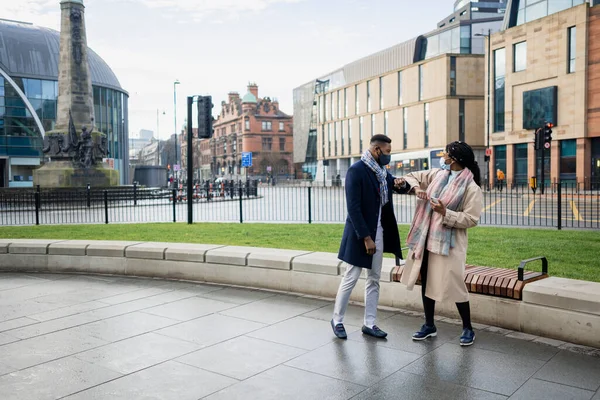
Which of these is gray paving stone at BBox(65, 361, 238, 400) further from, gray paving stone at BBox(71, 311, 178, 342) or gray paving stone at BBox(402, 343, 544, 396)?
gray paving stone at BBox(402, 343, 544, 396)

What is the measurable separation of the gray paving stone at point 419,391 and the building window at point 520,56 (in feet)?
154

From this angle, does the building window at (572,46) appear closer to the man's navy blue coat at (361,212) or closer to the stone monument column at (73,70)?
the stone monument column at (73,70)

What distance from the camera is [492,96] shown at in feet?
164

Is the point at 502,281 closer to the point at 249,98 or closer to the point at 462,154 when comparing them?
the point at 462,154

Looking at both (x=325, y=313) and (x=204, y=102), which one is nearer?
(x=325, y=313)

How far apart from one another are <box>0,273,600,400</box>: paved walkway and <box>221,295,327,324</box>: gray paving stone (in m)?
0.01

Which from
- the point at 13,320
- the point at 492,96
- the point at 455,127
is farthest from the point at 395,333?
the point at 455,127

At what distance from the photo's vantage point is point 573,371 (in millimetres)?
4316

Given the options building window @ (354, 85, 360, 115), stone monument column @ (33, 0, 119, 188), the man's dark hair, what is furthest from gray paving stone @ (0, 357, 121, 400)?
building window @ (354, 85, 360, 115)

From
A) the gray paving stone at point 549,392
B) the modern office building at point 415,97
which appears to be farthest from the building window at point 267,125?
the gray paving stone at point 549,392

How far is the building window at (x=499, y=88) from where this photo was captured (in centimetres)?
4872

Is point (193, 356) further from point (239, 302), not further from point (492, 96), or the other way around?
point (492, 96)

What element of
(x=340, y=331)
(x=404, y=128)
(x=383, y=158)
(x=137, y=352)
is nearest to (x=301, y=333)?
(x=340, y=331)

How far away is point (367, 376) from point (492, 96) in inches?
1957
